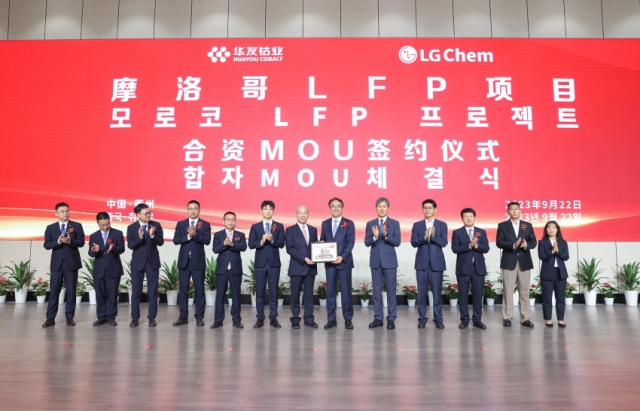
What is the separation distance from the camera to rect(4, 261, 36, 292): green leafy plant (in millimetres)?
7637

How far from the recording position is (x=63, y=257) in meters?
5.38

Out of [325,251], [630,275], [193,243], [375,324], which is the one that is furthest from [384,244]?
[630,275]

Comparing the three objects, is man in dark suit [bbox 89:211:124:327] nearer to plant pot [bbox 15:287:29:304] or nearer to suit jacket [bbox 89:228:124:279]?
suit jacket [bbox 89:228:124:279]

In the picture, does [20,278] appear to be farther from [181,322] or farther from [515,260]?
[515,260]

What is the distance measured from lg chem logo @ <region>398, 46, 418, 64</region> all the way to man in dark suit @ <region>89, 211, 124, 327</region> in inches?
196

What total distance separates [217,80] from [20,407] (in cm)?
601

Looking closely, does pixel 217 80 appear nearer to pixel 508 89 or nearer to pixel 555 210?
pixel 508 89

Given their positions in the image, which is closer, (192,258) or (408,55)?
(192,258)

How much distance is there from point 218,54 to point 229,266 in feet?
13.1

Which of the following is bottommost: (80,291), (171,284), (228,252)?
(80,291)

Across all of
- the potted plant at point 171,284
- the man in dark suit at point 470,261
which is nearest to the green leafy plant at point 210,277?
the potted plant at point 171,284

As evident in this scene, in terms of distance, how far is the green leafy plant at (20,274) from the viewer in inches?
301

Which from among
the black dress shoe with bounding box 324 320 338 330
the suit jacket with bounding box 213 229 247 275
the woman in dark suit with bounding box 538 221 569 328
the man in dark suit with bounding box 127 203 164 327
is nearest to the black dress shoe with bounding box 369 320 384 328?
the black dress shoe with bounding box 324 320 338 330

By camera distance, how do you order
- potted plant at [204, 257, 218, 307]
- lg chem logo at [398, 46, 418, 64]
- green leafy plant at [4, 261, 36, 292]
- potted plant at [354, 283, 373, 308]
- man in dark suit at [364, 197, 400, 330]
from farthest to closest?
lg chem logo at [398, 46, 418, 64] → green leafy plant at [4, 261, 36, 292] → potted plant at [204, 257, 218, 307] → potted plant at [354, 283, 373, 308] → man in dark suit at [364, 197, 400, 330]
